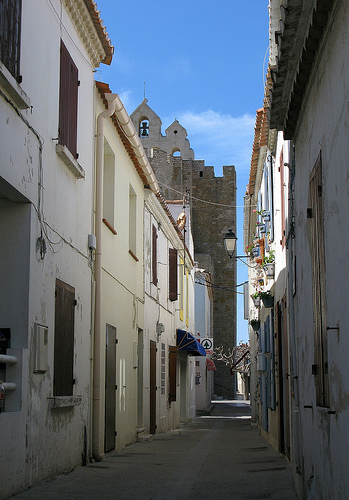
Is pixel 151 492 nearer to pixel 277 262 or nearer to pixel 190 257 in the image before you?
pixel 277 262

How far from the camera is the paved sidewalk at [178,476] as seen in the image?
7.95 meters

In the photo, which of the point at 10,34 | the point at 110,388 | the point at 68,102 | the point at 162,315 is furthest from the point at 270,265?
the point at 10,34

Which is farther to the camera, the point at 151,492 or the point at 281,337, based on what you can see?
the point at 281,337

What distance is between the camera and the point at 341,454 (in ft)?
16.9

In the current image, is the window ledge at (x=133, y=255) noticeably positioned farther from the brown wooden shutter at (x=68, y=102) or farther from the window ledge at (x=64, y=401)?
the window ledge at (x=64, y=401)

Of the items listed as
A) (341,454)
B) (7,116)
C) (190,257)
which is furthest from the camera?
(190,257)

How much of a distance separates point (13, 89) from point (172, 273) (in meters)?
15.5

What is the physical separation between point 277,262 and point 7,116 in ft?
22.7

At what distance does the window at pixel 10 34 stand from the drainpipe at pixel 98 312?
430cm

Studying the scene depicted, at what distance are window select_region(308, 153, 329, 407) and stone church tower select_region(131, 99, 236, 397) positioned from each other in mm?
46126

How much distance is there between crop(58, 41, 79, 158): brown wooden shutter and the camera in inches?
374

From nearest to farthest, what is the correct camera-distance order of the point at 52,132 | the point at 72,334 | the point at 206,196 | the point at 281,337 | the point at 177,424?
the point at 52,132 → the point at 72,334 → the point at 281,337 → the point at 177,424 → the point at 206,196

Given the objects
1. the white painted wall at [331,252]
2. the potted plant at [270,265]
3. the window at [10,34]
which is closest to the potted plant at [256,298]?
the potted plant at [270,265]

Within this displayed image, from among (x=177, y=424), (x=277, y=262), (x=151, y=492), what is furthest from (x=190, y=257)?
(x=151, y=492)
